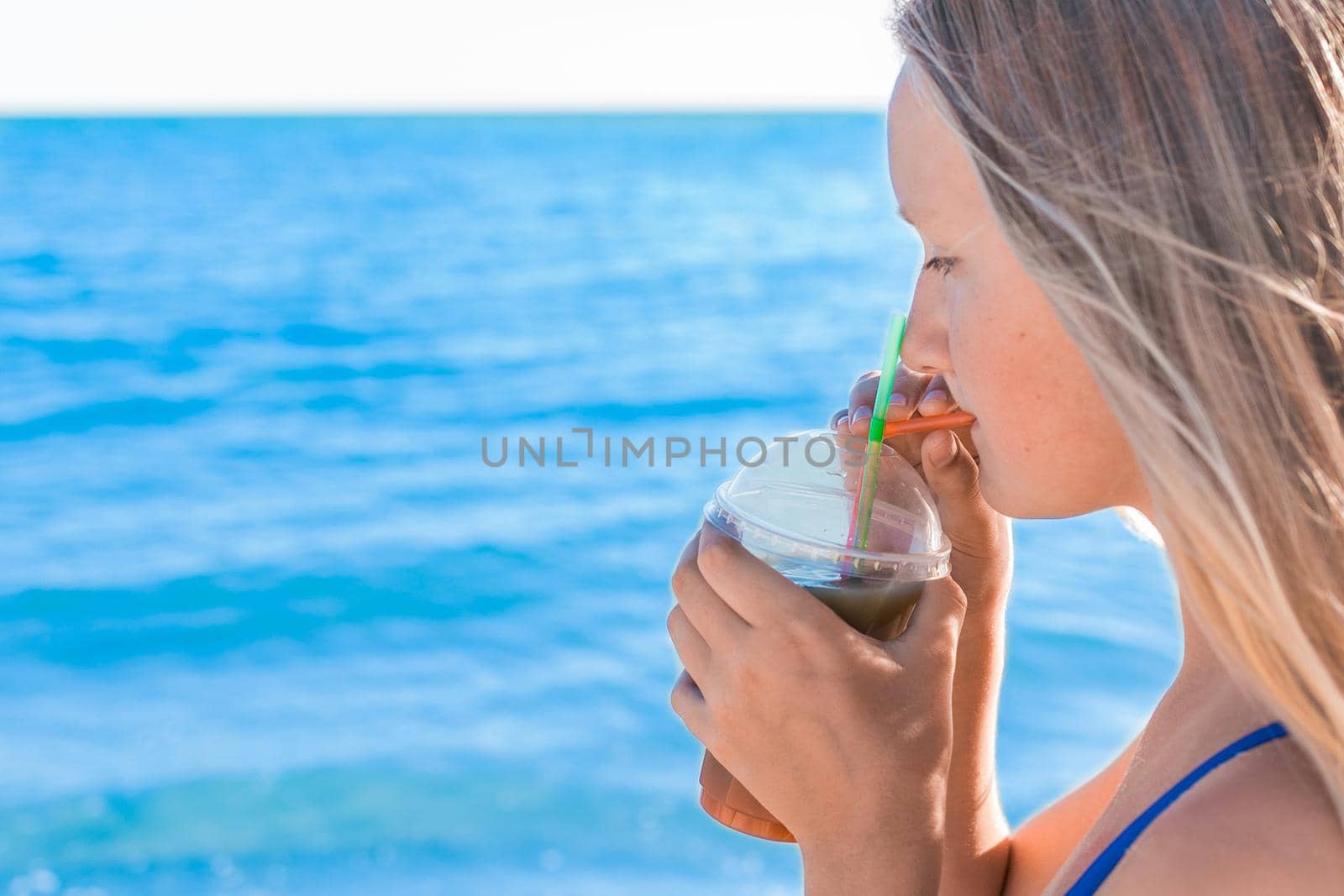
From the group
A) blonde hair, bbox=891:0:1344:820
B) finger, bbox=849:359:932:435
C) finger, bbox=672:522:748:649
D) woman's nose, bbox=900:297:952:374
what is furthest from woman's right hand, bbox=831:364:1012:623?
blonde hair, bbox=891:0:1344:820

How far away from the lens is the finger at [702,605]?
124 centimetres

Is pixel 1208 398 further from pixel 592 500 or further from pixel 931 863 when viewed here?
pixel 592 500

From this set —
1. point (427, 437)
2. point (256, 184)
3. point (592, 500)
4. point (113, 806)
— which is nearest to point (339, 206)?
point (256, 184)

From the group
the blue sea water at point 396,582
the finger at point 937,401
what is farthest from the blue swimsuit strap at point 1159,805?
the blue sea water at point 396,582

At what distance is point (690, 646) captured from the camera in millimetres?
1307

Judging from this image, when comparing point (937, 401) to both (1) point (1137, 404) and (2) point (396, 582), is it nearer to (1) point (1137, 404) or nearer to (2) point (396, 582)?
(1) point (1137, 404)

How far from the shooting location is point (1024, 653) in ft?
18.3

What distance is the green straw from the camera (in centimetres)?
134

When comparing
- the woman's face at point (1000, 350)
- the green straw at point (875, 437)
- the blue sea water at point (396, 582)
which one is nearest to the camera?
the woman's face at point (1000, 350)

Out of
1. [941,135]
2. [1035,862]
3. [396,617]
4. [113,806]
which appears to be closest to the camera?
[941,135]

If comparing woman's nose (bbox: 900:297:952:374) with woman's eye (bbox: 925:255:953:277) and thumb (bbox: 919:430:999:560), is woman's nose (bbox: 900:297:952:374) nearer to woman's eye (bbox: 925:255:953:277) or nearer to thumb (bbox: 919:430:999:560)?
woman's eye (bbox: 925:255:953:277)

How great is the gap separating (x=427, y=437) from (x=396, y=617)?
123 inches

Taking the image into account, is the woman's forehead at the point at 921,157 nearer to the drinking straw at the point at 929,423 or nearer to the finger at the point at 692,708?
the drinking straw at the point at 929,423

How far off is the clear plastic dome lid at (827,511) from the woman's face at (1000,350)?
152mm
